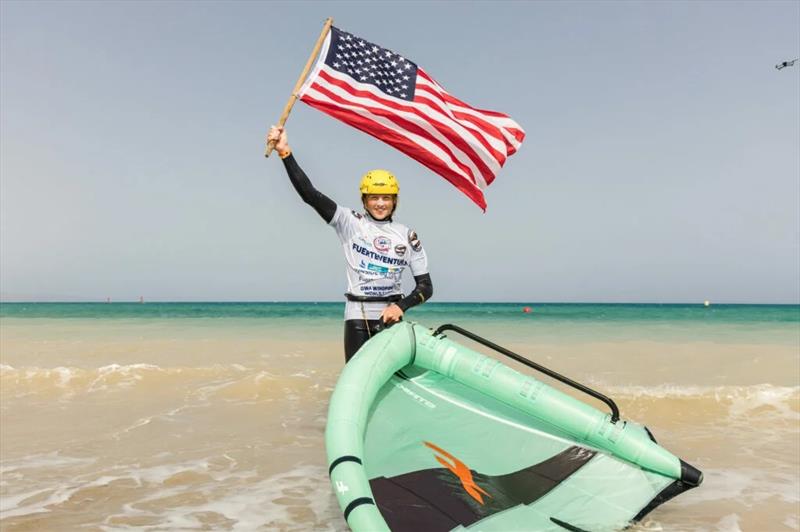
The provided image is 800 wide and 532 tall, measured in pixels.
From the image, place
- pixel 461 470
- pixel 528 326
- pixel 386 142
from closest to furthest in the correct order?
Answer: pixel 461 470 → pixel 386 142 → pixel 528 326

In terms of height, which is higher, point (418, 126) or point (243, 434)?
point (418, 126)

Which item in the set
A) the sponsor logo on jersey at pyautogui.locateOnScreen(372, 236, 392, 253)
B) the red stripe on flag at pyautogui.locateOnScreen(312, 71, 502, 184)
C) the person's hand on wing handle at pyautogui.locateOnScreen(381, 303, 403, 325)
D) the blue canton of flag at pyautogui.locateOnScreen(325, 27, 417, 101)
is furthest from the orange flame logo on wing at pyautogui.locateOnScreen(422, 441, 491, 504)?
the blue canton of flag at pyautogui.locateOnScreen(325, 27, 417, 101)

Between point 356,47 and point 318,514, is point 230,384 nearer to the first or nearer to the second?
point 318,514

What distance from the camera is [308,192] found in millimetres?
4559

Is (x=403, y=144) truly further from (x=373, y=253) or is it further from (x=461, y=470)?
(x=461, y=470)

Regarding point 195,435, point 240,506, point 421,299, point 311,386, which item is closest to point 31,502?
point 240,506

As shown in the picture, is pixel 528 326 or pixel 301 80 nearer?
pixel 301 80

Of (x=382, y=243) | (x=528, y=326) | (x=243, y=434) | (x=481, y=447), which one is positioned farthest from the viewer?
(x=528, y=326)

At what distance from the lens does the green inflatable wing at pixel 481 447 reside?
3611mm

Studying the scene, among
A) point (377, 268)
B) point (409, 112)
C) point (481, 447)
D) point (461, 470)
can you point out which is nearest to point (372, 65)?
point (409, 112)

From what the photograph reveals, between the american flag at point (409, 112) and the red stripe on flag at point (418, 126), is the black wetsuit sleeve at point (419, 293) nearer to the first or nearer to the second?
the american flag at point (409, 112)

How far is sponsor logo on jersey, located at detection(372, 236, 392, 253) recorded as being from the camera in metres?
4.71

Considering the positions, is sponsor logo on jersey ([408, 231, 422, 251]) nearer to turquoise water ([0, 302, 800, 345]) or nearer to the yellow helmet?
the yellow helmet

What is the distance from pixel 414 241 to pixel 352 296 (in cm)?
74
